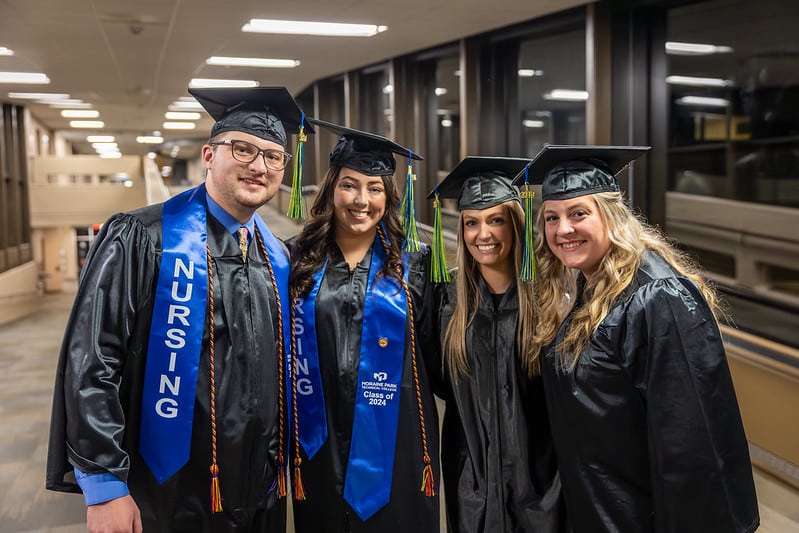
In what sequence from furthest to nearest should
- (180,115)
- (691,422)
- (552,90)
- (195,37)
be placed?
(180,115) < (552,90) < (195,37) < (691,422)

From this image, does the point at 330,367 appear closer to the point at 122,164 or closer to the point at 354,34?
the point at 354,34

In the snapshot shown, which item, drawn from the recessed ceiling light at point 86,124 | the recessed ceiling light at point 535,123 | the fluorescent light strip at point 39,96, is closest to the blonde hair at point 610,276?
the recessed ceiling light at point 535,123

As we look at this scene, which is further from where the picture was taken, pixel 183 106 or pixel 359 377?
pixel 183 106

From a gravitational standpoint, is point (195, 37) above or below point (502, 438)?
above

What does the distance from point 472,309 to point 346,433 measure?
1.67 ft

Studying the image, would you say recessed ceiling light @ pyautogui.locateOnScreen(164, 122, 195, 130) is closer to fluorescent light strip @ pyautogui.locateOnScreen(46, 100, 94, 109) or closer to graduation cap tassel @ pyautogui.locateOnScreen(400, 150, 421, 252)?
fluorescent light strip @ pyautogui.locateOnScreen(46, 100, 94, 109)

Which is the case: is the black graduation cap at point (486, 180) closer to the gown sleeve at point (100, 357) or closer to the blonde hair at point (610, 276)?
Answer: the blonde hair at point (610, 276)

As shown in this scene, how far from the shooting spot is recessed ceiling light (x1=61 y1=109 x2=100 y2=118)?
1365 centimetres

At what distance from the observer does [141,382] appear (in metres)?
1.60

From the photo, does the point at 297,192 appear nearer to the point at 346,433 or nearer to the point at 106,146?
the point at 346,433

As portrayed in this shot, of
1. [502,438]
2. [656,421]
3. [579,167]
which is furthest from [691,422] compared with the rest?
[579,167]

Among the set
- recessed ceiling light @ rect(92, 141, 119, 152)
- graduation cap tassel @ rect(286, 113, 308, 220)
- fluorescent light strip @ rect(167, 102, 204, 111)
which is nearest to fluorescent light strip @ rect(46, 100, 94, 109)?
A: fluorescent light strip @ rect(167, 102, 204, 111)

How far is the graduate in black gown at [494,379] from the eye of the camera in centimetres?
175

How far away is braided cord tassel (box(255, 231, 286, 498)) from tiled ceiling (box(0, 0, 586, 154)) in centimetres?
412
